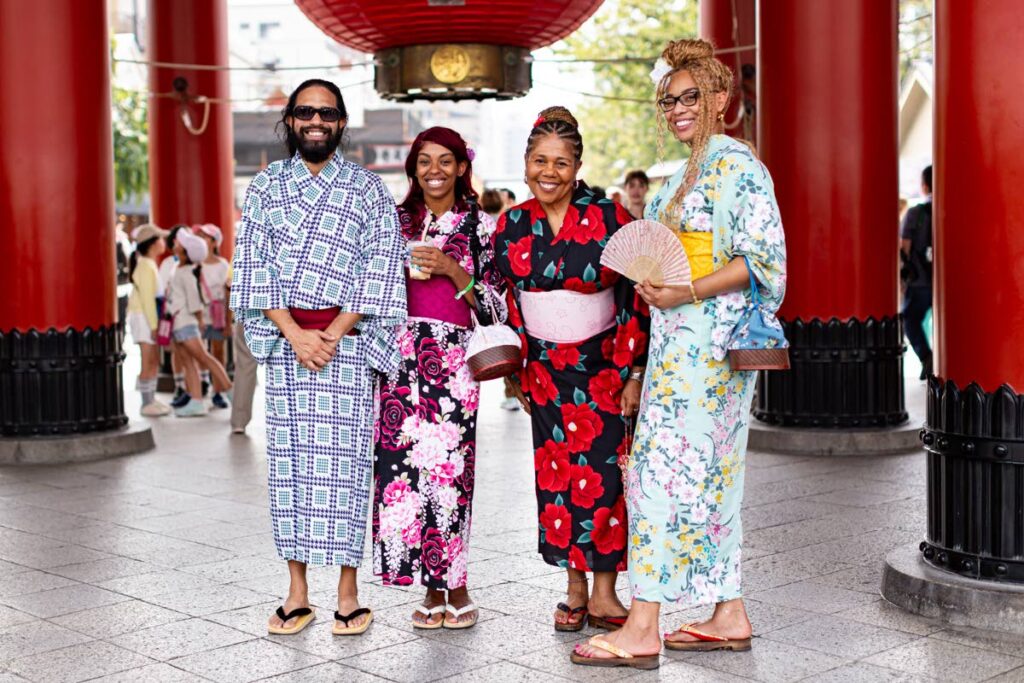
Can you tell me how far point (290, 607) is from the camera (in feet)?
15.1

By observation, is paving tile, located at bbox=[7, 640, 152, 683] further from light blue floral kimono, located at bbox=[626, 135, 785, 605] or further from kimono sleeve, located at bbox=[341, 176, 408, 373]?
light blue floral kimono, located at bbox=[626, 135, 785, 605]

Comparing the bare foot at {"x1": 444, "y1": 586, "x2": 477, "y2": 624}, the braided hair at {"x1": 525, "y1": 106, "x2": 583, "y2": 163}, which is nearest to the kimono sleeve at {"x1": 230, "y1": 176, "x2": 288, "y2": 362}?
the braided hair at {"x1": 525, "y1": 106, "x2": 583, "y2": 163}

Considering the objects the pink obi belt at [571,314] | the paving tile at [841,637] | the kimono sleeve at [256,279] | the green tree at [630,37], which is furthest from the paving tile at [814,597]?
the green tree at [630,37]

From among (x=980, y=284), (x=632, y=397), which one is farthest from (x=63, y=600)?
(x=980, y=284)

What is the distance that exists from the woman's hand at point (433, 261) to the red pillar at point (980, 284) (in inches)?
63.6

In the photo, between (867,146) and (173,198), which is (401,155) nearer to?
(173,198)

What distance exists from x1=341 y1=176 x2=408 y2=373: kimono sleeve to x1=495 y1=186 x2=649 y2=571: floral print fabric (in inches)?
13.3

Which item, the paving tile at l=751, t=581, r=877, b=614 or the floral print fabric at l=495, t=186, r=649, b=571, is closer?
the floral print fabric at l=495, t=186, r=649, b=571

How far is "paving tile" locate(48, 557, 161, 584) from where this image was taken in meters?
5.36

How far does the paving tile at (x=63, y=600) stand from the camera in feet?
16.0

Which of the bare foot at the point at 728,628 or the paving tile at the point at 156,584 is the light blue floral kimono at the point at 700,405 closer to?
the bare foot at the point at 728,628

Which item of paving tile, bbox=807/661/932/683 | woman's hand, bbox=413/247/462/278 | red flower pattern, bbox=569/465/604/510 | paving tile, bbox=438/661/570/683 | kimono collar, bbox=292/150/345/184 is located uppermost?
kimono collar, bbox=292/150/345/184

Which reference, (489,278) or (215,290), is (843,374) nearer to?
→ (489,278)

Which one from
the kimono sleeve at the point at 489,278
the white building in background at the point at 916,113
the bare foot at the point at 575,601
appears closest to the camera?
the bare foot at the point at 575,601
